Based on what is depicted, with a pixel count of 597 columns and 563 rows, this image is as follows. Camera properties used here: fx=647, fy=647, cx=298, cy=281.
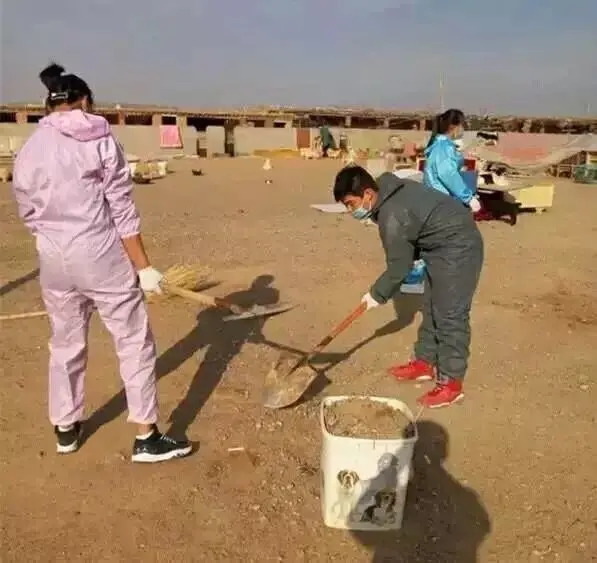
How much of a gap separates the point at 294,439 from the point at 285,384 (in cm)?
41

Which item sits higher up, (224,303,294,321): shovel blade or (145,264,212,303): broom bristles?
(145,264,212,303): broom bristles

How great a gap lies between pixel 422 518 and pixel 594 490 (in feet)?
3.24

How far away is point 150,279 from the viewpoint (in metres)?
3.28

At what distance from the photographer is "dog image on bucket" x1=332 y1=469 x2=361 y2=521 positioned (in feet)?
9.10

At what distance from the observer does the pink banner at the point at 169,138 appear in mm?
26969

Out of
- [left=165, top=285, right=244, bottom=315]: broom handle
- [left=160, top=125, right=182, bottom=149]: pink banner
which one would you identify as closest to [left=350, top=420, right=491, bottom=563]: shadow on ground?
[left=165, top=285, right=244, bottom=315]: broom handle

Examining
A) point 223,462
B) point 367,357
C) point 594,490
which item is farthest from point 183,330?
point 594,490

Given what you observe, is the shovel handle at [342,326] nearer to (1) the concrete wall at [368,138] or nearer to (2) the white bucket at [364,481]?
(2) the white bucket at [364,481]

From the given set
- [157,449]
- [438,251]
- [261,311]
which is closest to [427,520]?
[157,449]

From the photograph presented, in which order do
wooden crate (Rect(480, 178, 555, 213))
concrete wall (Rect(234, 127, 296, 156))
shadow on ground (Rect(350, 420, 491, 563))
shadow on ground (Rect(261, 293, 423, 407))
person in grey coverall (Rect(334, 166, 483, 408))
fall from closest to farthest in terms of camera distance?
shadow on ground (Rect(350, 420, 491, 563)) < person in grey coverall (Rect(334, 166, 483, 408)) < shadow on ground (Rect(261, 293, 423, 407)) < wooden crate (Rect(480, 178, 555, 213)) < concrete wall (Rect(234, 127, 296, 156))

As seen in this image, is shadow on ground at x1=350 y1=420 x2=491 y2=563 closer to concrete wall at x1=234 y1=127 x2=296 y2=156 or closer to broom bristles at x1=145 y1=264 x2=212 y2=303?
broom bristles at x1=145 y1=264 x2=212 y2=303

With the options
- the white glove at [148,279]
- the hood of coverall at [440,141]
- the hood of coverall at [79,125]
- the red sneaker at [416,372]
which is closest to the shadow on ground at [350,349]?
the red sneaker at [416,372]

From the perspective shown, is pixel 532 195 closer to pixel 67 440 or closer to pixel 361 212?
pixel 361 212

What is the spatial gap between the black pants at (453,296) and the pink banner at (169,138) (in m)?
24.3
